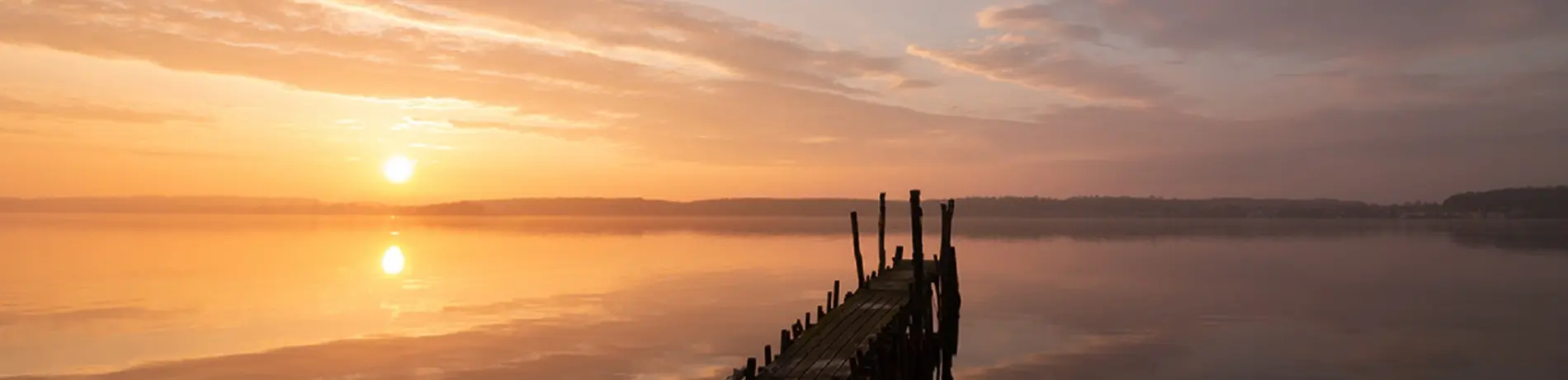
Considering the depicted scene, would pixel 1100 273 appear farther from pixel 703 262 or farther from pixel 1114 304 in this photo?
pixel 703 262

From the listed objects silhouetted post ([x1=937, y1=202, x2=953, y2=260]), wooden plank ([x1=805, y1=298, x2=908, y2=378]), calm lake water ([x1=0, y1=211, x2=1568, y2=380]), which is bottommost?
calm lake water ([x1=0, y1=211, x2=1568, y2=380])

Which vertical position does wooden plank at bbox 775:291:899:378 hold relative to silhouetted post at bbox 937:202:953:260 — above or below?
below

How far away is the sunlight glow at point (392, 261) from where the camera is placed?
74.9m

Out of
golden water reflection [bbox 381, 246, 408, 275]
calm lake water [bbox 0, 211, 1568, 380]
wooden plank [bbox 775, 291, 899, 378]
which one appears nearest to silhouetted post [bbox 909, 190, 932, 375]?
wooden plank [bbox 775, 291, 899, 378]

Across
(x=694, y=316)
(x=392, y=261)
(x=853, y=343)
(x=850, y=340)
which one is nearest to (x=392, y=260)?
(x=392, y=261)

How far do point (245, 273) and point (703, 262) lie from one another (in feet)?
107

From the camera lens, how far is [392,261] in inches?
3381

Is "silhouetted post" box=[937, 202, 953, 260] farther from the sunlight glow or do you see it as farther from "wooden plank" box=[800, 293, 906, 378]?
the sunlight glow

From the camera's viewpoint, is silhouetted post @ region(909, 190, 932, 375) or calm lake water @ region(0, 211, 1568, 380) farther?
calm lake water @ region(0, 211, 1568, 380)

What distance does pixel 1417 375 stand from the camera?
30688 millimetres

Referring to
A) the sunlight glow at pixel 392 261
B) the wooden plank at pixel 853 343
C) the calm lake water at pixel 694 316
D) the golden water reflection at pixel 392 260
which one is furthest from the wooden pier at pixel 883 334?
the sunlight glow at pixel 392 261

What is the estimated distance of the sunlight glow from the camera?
74875mm

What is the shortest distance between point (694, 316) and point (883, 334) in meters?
25.2

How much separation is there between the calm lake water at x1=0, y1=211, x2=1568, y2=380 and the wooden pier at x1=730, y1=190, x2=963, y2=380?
4.42 metres
